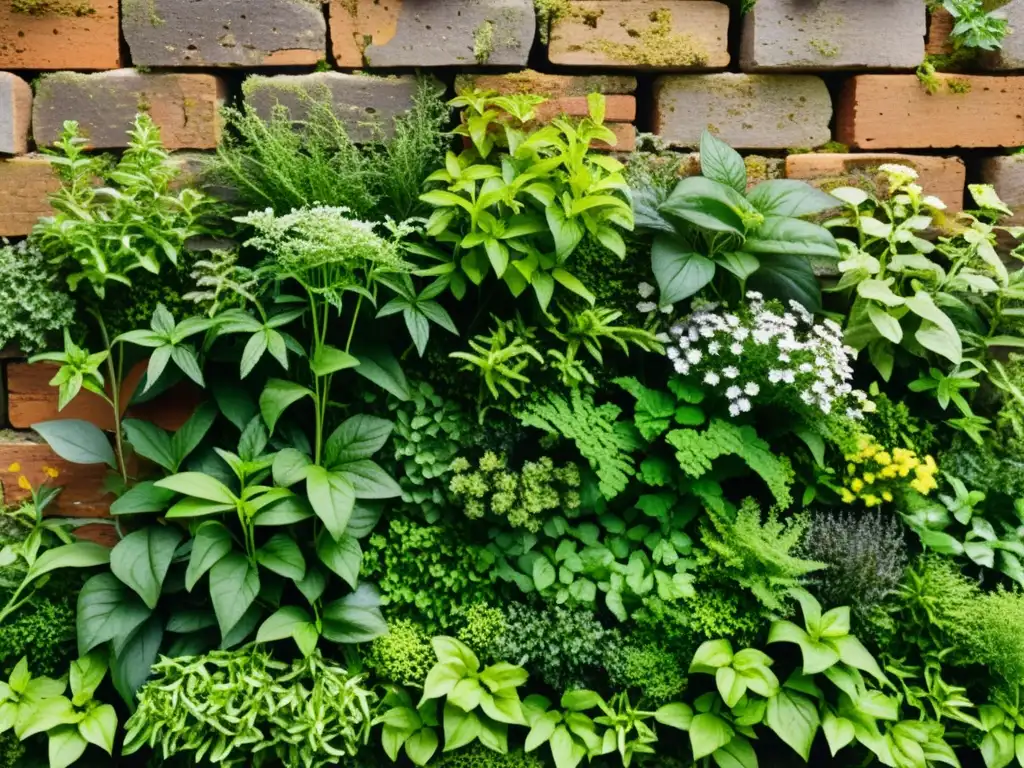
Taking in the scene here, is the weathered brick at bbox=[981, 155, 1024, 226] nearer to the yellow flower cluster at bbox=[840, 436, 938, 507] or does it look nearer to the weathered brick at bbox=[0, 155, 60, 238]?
the yellow flower cluster at bbox=[840, 436, 938, 507]

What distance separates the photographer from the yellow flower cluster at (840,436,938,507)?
2.66m

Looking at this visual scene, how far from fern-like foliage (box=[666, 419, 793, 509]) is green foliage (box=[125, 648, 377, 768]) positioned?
1.21 metres

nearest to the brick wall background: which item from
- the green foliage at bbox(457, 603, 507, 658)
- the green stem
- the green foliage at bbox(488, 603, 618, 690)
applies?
the green stem

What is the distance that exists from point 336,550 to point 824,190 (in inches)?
83.8

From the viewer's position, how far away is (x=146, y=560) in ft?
8.11

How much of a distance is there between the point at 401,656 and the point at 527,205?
4.88ft

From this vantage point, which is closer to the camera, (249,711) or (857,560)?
(249,711)

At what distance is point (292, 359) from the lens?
271 cm

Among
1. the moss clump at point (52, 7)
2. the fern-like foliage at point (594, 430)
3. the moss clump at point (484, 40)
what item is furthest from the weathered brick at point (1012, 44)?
the moss clump at point (52, 7)

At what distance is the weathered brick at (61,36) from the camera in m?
2.79

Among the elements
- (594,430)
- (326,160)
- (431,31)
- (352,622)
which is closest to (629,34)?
(431,31)

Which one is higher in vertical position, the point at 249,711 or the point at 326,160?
the point at 326,160

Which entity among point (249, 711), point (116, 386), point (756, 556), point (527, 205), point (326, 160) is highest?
point (326, 160)

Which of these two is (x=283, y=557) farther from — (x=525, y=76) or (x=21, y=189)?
(x=525, y=76)
